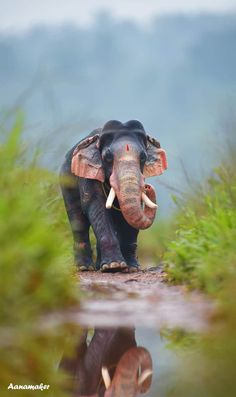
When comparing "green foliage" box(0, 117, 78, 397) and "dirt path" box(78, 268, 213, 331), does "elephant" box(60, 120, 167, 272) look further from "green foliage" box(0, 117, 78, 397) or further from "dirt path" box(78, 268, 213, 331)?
"green foliage" box(0, 117, 78, 397)

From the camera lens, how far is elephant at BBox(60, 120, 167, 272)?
11844mm

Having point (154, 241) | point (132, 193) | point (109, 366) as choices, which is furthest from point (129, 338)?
point (154, 241)

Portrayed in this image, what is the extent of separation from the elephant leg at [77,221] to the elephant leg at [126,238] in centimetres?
60

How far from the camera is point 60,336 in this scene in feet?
19.7

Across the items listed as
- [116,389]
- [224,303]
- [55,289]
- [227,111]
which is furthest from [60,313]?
[227,111]

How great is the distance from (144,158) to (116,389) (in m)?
7.52

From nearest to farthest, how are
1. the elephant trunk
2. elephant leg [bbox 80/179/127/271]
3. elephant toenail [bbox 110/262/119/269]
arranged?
the elephant trunk → elephant toenail [bbox 110/262/119/269] → elephant leg [bbox 80/179/127/271]

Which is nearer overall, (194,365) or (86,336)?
(194,365)

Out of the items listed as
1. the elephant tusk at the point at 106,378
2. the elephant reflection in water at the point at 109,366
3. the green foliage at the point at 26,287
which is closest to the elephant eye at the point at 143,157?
the green foliage at the point at 26,287

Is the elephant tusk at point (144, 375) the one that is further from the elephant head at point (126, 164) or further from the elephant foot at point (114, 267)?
the elephant foot at point (114, 267)

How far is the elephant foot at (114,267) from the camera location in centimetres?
1202

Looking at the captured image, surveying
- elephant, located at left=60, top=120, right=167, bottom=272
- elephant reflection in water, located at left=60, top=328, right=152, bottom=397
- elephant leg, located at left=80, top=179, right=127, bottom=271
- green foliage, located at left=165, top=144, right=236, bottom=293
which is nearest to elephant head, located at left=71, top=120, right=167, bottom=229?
elephant, located at left=60, top=120, right=167, bottom=272

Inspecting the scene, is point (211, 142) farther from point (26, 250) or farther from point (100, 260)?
point (26, 250)

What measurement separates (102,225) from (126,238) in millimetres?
717
